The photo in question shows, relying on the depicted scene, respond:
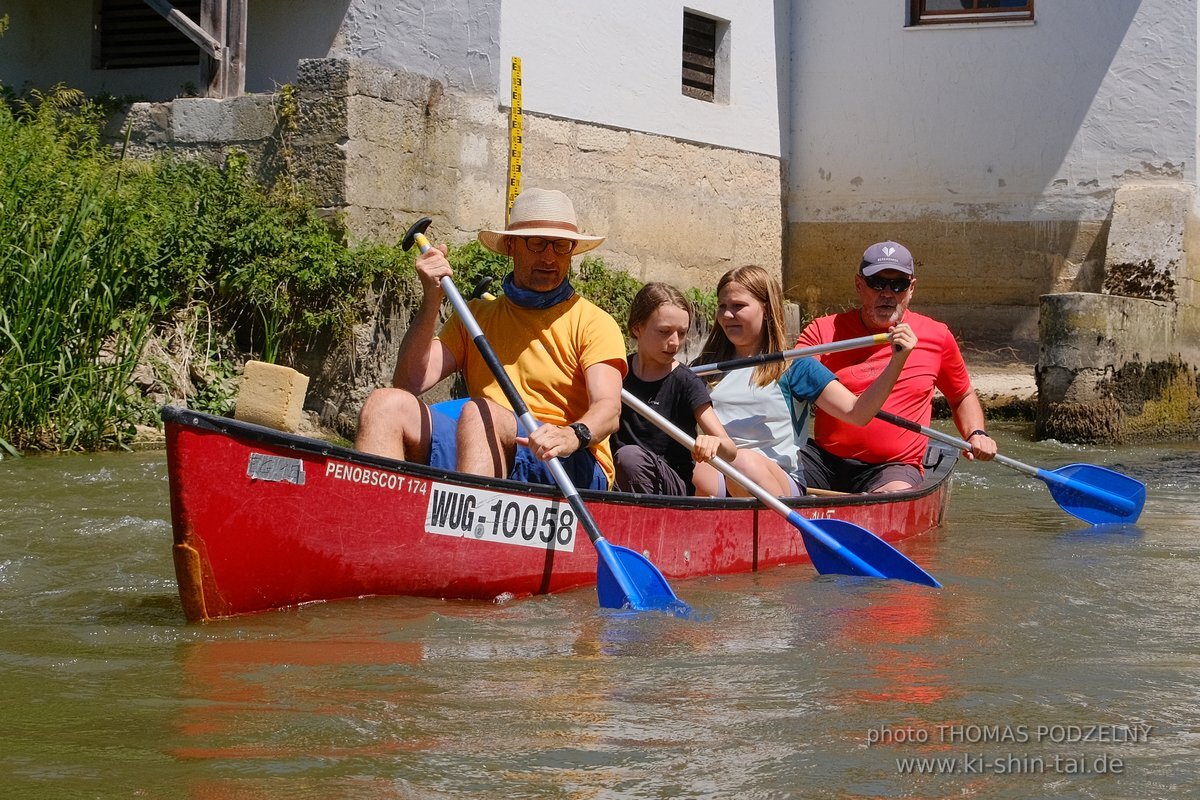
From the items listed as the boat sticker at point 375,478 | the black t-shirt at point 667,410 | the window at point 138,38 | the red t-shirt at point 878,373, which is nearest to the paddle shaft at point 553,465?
the boat sticker at point 375,478

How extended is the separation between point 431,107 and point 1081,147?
Result: 5.86m

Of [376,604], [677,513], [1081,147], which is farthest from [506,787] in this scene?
[1081,147]

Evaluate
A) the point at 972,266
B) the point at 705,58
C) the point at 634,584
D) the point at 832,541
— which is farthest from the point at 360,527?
the point at 972,266

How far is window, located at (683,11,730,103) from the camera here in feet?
42.4

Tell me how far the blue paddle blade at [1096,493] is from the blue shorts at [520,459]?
3.35 meters

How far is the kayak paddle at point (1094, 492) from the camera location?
766 cm

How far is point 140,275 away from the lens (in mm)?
9062

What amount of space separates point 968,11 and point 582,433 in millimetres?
9706

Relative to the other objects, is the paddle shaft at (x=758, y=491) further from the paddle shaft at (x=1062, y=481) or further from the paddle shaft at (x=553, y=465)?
the paddle shaft at (x=1062, y=481)

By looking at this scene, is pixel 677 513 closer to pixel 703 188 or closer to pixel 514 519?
pixel 514 519

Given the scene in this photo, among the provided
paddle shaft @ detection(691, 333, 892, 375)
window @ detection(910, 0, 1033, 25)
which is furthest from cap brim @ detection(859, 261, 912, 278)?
window @ detection(910, 0, 1033, 25)

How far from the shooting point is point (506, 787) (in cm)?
306

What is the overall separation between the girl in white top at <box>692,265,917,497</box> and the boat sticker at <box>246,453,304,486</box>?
6.74 ft

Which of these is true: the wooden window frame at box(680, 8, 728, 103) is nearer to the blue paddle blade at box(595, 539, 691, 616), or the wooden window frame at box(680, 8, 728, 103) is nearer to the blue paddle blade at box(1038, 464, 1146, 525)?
the blue paddle blade at box(1038, 464, 1146, 525)
